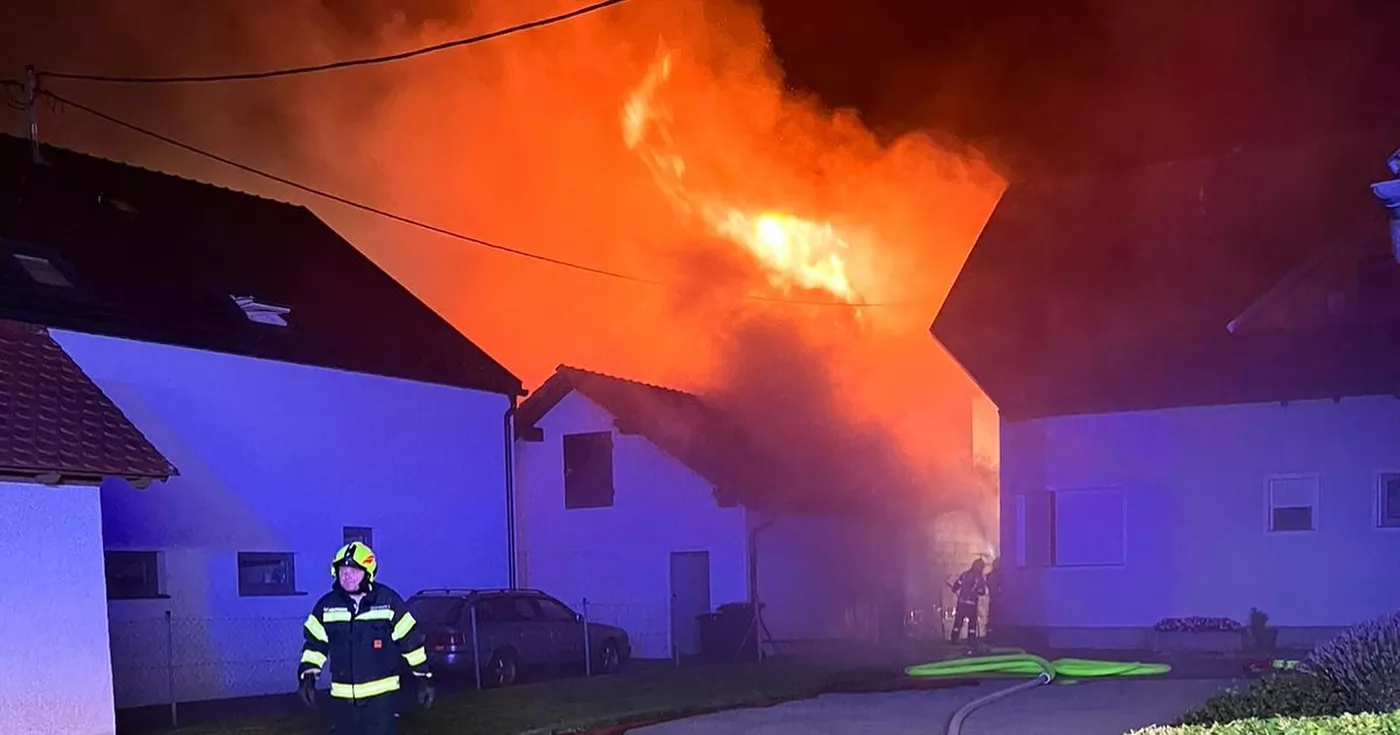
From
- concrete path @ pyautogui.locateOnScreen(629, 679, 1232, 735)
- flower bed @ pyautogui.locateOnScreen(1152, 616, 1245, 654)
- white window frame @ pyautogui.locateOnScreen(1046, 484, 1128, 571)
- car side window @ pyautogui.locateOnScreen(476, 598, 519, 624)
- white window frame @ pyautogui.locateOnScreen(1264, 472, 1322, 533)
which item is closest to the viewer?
concrete path @ pyautogui.locateOnScreen(629, 679, 1232, 735)

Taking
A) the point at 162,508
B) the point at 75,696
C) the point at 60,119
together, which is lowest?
the point at 75,696

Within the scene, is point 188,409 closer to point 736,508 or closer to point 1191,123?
point 736,508

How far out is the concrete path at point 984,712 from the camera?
951cm

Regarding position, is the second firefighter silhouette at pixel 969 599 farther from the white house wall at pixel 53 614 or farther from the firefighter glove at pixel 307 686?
the firefighter glove at pixel 307 686

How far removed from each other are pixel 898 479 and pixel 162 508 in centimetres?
1665

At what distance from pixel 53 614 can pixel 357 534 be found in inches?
333

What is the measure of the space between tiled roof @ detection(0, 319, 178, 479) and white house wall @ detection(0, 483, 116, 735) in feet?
0.84

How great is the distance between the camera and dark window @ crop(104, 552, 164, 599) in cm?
1372

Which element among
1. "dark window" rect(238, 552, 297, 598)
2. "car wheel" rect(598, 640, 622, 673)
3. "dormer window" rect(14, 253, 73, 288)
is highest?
"dormer window" rect(14, 253, 73, 288)

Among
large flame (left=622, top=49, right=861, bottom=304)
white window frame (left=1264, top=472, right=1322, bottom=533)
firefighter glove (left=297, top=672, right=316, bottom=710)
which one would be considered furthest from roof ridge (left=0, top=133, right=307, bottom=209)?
white window frame (left=1264, top=472, right=1322, bottom=533)

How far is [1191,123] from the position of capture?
66.3 ft

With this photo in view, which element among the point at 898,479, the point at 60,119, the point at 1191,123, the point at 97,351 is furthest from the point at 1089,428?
the point at 60,119

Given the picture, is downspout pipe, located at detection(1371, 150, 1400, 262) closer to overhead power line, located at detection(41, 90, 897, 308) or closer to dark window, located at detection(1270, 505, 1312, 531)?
dark window, located at detection(1270, 505, 1312, 531)

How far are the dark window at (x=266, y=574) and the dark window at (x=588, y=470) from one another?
7.49m
